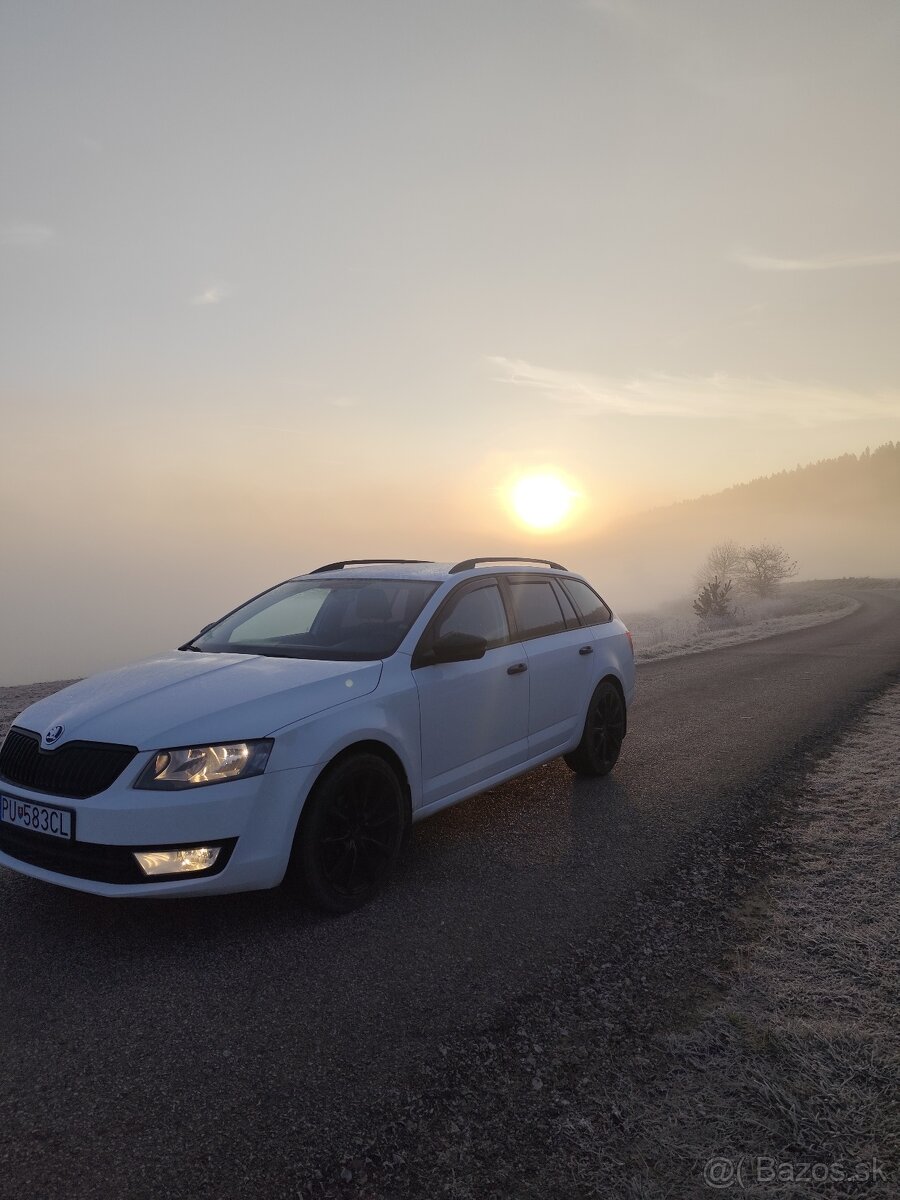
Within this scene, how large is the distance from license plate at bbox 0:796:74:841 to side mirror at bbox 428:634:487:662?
6.50ft

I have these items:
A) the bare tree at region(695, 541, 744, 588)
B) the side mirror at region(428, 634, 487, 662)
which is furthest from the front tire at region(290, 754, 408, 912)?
the bare tree at region(695, 541, 744, 588)

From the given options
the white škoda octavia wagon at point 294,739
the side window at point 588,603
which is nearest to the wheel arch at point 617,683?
the side window at point 588,603

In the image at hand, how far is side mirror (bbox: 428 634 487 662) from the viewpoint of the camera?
14.4 ft

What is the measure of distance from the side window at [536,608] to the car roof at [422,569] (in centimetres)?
13

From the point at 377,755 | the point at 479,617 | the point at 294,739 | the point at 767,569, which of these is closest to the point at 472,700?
the point at 479,617

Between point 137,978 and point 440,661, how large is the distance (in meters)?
2.12

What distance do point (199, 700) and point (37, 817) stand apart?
2.82 feet

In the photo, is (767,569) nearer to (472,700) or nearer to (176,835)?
(472,700)

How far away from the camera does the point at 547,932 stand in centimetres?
366

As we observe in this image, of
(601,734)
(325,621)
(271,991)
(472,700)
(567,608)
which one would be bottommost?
(271,991)

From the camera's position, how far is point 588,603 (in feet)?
21.5

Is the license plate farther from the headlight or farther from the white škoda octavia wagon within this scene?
the headlight

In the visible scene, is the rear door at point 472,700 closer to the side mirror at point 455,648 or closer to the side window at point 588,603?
the side mirror at point 455,648

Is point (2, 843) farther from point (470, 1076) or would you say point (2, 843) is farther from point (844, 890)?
point (844, 890)
